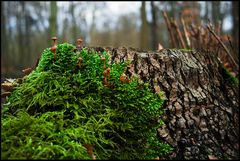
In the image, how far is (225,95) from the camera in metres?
2.60

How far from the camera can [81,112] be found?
1.95 metres

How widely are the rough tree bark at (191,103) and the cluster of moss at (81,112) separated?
122 millimetres

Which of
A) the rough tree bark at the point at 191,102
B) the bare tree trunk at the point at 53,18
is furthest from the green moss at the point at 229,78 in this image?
the bare tree trunk at the point at 53,18

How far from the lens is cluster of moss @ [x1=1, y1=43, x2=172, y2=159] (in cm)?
166

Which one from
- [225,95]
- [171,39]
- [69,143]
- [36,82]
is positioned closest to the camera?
[69,143]

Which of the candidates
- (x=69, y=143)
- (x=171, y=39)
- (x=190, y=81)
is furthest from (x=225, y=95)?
(x=171, y=39)

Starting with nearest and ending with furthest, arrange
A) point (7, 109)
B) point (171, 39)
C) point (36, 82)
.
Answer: point (7, 109), point (36, 82), point (171, 39)

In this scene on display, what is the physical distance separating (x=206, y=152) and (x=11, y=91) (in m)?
1.53

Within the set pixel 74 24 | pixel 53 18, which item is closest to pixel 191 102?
pixel 53 18

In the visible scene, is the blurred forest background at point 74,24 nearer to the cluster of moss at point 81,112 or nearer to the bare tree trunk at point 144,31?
the bare tree trunk at point 144,31

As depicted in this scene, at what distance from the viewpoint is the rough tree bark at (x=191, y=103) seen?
2145 mm

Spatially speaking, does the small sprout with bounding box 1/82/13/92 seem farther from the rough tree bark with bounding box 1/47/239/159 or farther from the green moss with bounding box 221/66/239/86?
the green moss with bounding box 221/66/239/86

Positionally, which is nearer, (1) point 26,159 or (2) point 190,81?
(1) point 26,159

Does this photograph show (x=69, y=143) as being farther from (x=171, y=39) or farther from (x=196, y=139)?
(x=171, y=39)
